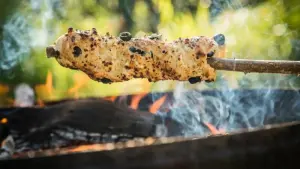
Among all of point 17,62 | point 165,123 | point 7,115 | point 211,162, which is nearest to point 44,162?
point 7,115

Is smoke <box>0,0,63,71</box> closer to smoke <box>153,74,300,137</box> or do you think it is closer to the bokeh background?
the bokeh background

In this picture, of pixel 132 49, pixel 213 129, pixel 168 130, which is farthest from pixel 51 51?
pixel 213 129

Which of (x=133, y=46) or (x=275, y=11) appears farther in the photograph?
(x=275, y=11)

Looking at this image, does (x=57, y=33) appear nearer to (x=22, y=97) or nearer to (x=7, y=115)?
(x=22, y=97)

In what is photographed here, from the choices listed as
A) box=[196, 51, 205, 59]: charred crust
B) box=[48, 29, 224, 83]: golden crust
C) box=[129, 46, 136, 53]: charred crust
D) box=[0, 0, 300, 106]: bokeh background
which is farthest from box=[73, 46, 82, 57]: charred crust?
box=[196, 51, 205, 59]: charred crust

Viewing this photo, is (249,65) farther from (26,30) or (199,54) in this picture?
(26,30)

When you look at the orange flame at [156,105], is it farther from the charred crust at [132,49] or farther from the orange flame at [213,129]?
the charred crust at [132,49]
